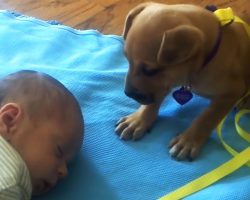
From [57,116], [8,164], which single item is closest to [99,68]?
[57,116]

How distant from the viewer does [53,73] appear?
1542 millimetres

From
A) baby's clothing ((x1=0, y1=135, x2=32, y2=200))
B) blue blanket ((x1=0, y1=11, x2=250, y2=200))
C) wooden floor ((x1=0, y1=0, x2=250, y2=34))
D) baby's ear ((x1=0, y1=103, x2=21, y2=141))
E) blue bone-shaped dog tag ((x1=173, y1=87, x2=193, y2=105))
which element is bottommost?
wooden floor ((x1=0, y1=0, x2=250, y2=34))

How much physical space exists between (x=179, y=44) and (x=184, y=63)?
0.24 ft

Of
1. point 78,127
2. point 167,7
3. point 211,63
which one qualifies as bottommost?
point 78,127

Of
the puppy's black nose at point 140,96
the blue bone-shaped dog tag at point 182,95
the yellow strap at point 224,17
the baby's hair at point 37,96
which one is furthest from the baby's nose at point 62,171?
the yellow strap at point 224,17

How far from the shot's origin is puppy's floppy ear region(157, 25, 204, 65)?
3.75ft

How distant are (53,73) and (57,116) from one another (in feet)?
1.34

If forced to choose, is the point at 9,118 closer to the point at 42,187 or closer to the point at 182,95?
the point at 42,187

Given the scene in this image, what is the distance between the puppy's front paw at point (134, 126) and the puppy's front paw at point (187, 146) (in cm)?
9

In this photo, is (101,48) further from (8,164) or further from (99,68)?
(8,164)

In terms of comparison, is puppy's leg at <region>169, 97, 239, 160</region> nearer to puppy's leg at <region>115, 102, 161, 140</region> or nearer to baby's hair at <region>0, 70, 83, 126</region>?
puppy's leg at <region>115, 102, 161, 140</region>

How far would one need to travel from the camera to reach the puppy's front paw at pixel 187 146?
1.33 m

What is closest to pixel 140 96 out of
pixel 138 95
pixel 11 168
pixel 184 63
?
pixel 138 95

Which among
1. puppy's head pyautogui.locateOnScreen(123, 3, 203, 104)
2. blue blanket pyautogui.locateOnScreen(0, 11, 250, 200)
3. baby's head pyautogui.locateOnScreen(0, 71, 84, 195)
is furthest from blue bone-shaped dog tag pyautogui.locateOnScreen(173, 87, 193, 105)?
baby's head pyautogui.locateOnScreen(0, 71, 84, 195)
